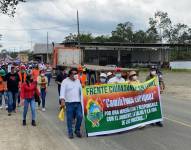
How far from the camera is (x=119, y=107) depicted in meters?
12.8

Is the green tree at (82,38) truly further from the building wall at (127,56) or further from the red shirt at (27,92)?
the red shirt at (27,92)

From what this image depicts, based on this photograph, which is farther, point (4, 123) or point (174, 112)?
point (174, 112)

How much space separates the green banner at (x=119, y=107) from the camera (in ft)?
40.2

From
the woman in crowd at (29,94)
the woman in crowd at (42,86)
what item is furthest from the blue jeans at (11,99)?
the woman in crowd at (29,94)

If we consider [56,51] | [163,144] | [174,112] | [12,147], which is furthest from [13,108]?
[56,51]

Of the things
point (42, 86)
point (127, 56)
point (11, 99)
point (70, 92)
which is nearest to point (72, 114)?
point (70, 92)

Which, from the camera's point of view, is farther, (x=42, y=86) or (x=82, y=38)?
(x=82, y=38)

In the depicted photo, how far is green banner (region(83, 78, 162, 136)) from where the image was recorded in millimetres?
12242

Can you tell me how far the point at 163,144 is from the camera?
10766 millimetres

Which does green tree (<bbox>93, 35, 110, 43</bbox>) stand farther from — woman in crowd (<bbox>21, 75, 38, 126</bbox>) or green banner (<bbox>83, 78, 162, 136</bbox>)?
green banner (<bbox>83, 78, 162, 136</bbox>)

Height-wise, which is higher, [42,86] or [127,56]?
[127,56]

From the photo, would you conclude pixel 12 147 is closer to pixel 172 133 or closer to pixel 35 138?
pixel 35 138

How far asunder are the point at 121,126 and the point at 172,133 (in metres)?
1.33

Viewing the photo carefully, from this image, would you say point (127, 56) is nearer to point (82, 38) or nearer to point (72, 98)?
point (82, 38)
